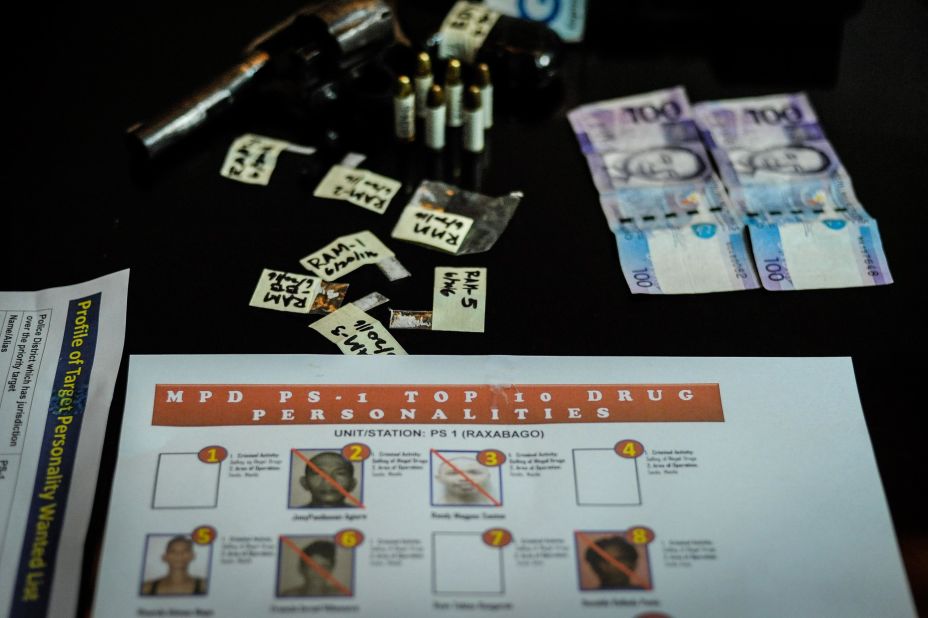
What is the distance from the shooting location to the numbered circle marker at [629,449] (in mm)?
869

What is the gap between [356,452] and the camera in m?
0.87

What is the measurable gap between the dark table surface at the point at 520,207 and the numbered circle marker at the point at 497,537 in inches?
7.7

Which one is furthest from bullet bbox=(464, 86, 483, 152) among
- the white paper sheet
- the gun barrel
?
the white paper sheet

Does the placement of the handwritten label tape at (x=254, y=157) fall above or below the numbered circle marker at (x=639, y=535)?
above

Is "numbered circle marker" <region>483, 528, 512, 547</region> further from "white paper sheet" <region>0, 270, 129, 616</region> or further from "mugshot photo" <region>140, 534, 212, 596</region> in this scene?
"white paper sheet" <region>0, 270, 129, 616</region>

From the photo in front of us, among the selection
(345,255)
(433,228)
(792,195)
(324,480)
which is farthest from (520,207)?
(324,480)

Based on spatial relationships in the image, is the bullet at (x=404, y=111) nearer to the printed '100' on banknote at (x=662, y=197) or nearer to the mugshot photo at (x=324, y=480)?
the printed '100' on banknote at (x=662, y=197)

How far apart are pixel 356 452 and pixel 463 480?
10 cm

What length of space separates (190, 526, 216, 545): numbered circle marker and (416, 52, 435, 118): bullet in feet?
1.84

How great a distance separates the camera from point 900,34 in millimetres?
1343

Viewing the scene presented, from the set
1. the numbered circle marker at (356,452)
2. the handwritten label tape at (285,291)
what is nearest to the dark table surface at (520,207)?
the handwritten label tape at (285,291)

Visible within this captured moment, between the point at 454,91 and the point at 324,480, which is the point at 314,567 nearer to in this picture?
the point at 324,480

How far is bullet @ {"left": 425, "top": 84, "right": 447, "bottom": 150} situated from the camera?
1130 mm

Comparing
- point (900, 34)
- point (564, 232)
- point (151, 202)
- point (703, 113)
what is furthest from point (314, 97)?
point (900, 34)
